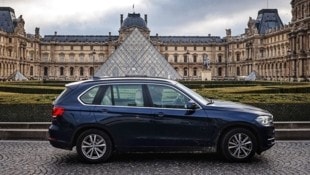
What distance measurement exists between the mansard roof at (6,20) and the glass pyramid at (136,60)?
47.2 metres

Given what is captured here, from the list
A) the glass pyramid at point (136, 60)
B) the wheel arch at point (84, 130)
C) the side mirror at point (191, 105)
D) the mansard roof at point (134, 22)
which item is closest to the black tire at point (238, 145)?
the side mirror at point (191, 105)

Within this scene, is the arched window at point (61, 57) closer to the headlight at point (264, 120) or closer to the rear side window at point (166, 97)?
the rear side window at point (166, 97)

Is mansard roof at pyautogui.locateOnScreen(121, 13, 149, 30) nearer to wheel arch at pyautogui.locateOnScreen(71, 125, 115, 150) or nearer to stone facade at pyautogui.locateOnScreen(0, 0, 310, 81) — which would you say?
stone facade at pyautogui.locateOnScreen(0, 0, 310, 81)

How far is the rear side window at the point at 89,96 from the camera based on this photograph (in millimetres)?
8625

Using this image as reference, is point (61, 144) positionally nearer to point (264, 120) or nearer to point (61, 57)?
point (264, 120)

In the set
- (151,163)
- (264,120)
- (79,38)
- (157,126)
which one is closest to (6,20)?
(79,38)

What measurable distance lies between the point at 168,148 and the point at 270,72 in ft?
263

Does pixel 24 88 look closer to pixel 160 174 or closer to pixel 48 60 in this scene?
pixel 160 174

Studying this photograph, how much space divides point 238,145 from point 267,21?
306 ft

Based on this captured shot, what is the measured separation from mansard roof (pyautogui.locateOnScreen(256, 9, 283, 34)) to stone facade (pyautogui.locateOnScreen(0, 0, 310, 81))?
0.75ft

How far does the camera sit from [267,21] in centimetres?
9725

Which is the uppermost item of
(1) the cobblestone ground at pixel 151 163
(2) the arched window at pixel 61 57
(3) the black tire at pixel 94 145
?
(2) the arched window at pixel 61 57

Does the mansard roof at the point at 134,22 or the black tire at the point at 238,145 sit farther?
the mansard roof at the point at 134,22

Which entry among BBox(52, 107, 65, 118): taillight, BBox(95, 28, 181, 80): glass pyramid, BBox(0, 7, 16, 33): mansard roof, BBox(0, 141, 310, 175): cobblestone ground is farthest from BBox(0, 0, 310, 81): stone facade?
BBox(52, 107, 65, 118): taillight
